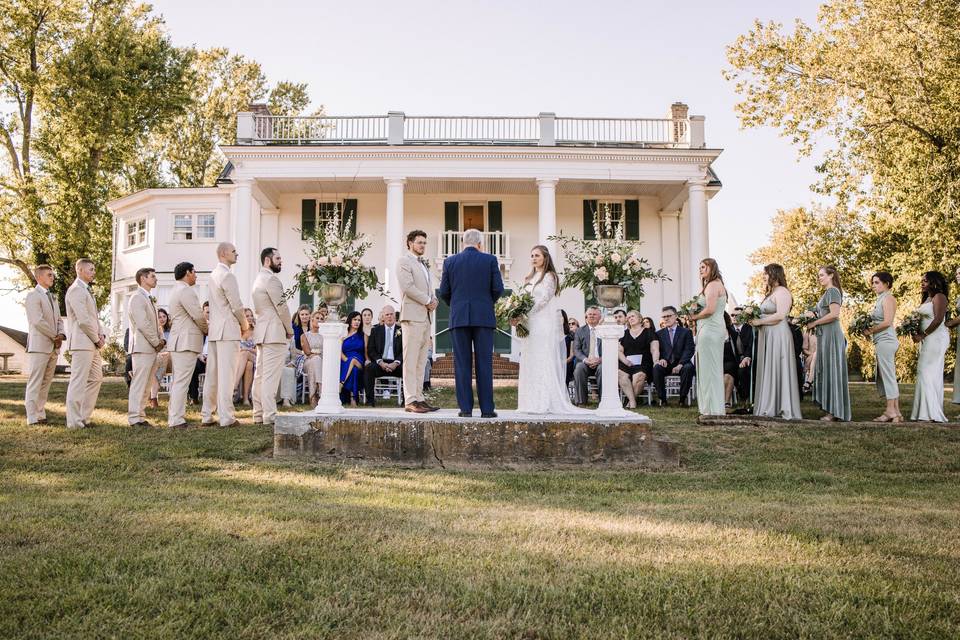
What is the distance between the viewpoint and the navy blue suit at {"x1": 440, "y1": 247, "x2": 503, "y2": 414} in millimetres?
7133

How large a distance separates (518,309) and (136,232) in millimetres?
22156

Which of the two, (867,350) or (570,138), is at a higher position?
(570,138)

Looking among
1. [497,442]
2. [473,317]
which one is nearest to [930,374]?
[497,442]

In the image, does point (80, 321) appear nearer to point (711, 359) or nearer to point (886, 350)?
point (711, 359)

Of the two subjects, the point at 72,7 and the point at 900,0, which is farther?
the point at 72,7

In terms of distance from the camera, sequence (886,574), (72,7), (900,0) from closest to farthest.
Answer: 1. (886,574)
2. (900,0)
3. (72,7)

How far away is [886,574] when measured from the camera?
337 centimetres

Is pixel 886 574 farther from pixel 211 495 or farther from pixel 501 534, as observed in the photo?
pixel 211 495

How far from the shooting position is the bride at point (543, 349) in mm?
7539

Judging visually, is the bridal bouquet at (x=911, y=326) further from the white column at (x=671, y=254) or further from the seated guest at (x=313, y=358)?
the white column at (x=671, y=254)

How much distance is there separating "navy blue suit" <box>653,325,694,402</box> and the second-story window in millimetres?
19622

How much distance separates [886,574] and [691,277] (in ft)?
63.2

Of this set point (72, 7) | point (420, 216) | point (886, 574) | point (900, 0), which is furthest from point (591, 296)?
point (72, 7)

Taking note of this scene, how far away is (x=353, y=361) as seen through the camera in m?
11.5
